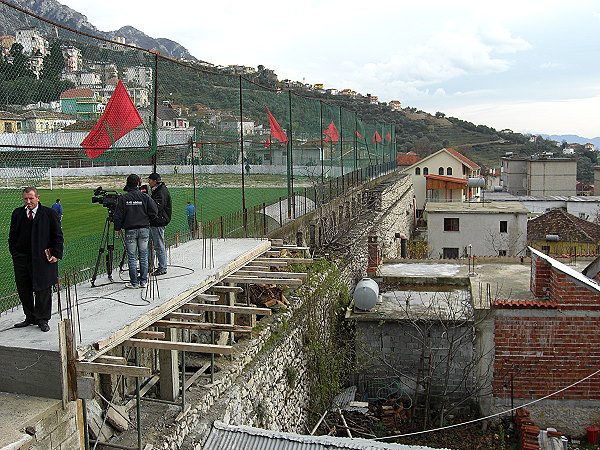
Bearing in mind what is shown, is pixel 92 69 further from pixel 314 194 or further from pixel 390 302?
pixel 314 194

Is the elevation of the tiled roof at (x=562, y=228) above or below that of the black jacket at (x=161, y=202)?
below

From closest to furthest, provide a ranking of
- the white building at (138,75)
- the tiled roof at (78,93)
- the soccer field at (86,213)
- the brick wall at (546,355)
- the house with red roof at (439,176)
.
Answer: the soccer field at (86,213), the tiled roof at (78,93), the white building at (138,75), the brick wall at (546,355), the house with red roof at (439,176)

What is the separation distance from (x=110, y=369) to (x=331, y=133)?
1840 centimetres

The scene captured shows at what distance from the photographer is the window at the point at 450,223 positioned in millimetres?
30031

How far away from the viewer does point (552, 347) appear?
1201 centimetres

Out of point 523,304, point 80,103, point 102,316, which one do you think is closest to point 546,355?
point 523,304

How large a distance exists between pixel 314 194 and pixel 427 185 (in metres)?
26.5

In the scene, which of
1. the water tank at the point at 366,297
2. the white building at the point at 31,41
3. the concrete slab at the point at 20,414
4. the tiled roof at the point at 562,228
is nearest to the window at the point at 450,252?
the tiled roof at the point at 562,228

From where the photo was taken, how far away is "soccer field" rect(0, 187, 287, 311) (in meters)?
6.96

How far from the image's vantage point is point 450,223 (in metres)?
30.1

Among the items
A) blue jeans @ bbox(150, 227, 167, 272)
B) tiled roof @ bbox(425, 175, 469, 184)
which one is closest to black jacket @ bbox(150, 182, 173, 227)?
blue jeans @ bbox(150, 227, 167, 272)

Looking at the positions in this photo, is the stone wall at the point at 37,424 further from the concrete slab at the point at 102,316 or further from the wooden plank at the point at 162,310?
the wooden plank at the point at 162,310

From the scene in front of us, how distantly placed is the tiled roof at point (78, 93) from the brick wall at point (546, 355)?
856cm

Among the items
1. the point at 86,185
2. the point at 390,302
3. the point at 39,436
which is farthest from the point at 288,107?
the point at 39,436
